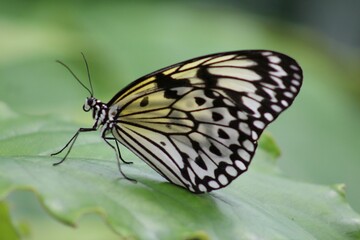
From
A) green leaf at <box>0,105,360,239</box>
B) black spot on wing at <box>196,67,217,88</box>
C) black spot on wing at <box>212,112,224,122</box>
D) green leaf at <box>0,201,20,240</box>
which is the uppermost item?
black spot on wing at <box>196,67,217,88</box>

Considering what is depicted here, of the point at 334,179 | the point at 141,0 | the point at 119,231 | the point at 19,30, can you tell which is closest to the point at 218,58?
the point at 119,231

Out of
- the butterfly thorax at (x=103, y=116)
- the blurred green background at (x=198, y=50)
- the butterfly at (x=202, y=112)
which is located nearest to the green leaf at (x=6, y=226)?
the butterfly at (x=202, y=112)

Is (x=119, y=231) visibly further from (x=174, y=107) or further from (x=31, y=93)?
(x=31, y=93)

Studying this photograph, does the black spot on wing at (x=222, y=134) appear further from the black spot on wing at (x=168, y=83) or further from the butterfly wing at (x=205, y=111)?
the black spot on wing at (x=168, y=83)

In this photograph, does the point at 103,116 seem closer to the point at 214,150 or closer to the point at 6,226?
the point at 214,150

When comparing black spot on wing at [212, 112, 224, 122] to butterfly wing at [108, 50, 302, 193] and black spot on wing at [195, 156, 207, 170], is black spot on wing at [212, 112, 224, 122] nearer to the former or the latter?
butterfly wing at [108, 50, 302, 193]

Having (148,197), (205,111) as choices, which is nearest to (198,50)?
(205,111)

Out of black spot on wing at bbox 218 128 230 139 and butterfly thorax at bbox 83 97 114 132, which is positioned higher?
black spot on wing at bbox 218 128 230 139

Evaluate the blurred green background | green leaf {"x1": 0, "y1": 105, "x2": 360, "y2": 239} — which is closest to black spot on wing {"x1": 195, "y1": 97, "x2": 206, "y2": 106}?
green leaf {"x1": 0, "y1": 105, "x2": 360, "y2": 239}
